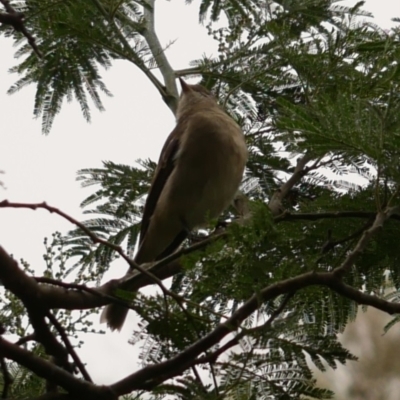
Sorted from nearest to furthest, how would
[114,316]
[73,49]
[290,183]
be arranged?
[290,183] < [114,316] < [73,49]

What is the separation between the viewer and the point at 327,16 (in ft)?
Result: 14.2

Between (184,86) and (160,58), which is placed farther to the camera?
(184,86)

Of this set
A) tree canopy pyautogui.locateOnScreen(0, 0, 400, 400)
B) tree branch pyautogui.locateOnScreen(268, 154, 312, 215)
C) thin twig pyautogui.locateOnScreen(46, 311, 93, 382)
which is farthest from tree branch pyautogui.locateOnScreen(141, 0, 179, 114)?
thin twig pyautogui.locateOnScreen(46, 311, 93, 382)

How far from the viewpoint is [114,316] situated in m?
3.96

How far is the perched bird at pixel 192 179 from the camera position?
14.4ft

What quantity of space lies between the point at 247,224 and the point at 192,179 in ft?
7.19

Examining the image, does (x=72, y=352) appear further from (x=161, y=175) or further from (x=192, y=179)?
(x=192, y=179)

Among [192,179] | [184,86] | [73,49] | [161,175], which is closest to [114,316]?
[161,175]

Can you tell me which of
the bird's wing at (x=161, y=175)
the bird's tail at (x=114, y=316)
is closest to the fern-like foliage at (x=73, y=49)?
the bird's wing at (x=161, y=175)

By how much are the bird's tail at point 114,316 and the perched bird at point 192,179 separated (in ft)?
1.61

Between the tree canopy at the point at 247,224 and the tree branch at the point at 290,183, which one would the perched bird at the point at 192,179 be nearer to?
the tree canopy at the point at 247,224

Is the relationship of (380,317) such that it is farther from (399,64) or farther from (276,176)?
(399,64)

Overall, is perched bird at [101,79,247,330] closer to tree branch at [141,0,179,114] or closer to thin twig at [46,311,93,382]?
tree branch at [141,0,179,114]

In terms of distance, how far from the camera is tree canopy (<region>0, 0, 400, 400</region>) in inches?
86.9
